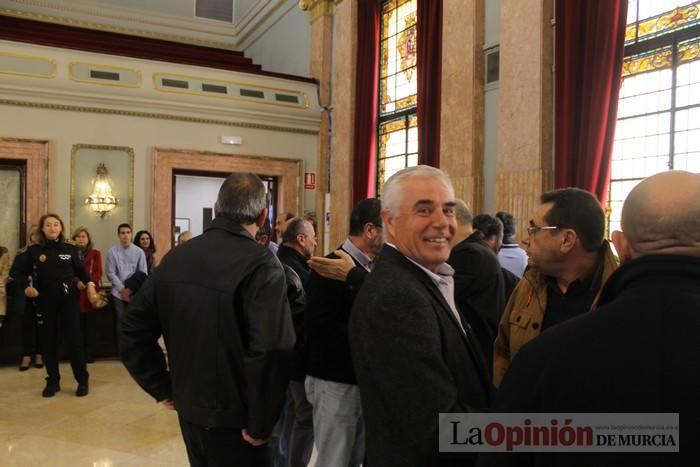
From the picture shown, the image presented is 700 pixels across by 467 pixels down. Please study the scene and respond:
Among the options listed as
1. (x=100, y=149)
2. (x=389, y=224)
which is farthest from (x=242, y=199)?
(x=100, y=149)

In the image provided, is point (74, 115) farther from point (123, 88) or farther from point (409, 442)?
point (409, 442)

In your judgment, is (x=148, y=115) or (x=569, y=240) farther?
(x=148, y=115)

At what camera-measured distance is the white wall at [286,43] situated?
40.4 feet

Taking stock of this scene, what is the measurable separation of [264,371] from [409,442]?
0.91 m

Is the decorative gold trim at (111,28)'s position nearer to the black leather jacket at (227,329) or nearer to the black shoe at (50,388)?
the black shoe at (50,388)

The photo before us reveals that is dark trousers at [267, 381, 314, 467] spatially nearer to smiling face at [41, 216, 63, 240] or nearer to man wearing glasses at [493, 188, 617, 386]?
man wearing glasses at [493, 188, 617, 386]

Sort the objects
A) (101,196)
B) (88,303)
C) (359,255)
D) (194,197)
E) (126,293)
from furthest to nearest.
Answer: (194,197) → (101,196) → (88,303) → (126,293) → (359,255)

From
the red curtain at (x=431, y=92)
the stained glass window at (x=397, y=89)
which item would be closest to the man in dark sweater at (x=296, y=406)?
the red curtain at (x=431, y=92)

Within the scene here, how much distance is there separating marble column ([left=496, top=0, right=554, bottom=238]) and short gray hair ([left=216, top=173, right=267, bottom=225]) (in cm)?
435

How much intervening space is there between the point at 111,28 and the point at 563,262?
16320 mm

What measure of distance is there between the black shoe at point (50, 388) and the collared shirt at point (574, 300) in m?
5.16

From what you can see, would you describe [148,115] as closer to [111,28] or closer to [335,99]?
[335,99]

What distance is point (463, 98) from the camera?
7477mm

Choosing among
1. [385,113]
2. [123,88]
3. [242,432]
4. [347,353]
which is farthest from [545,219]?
[123,88]
